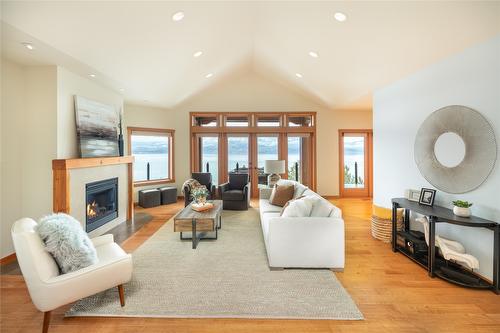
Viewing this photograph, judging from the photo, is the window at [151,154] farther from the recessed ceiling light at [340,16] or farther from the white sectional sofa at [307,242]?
the recessed ceiling light at [340,16]

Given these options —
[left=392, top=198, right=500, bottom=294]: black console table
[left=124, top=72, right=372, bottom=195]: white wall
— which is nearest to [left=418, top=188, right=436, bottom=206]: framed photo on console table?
[left=392, top=198, right=500, bottom=294]: black console table

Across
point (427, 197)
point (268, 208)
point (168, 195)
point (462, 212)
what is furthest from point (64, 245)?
point (168, 195)

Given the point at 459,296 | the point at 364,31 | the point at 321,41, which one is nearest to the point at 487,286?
the point at 459,296

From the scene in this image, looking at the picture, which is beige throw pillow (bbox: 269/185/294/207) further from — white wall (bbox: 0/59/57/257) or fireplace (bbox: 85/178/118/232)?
white wall (bbox: 0/59/57/257)

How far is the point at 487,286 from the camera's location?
2.36 m

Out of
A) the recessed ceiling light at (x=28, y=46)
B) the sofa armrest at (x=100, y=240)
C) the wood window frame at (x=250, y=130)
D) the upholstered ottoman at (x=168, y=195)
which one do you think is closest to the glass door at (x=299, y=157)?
the wood window frame at (x=250, y=130)

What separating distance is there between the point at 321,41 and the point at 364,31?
70 cm

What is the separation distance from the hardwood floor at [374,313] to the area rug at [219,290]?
82mm

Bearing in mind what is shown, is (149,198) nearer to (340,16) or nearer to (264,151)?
(264,151)

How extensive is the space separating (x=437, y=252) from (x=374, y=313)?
1697mm

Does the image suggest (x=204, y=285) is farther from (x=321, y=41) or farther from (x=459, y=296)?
(x=321, y=41)

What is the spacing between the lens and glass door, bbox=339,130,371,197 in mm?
7238

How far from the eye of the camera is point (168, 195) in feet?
21.2

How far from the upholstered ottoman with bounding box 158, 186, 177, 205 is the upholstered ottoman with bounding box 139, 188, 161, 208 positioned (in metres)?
0.15
